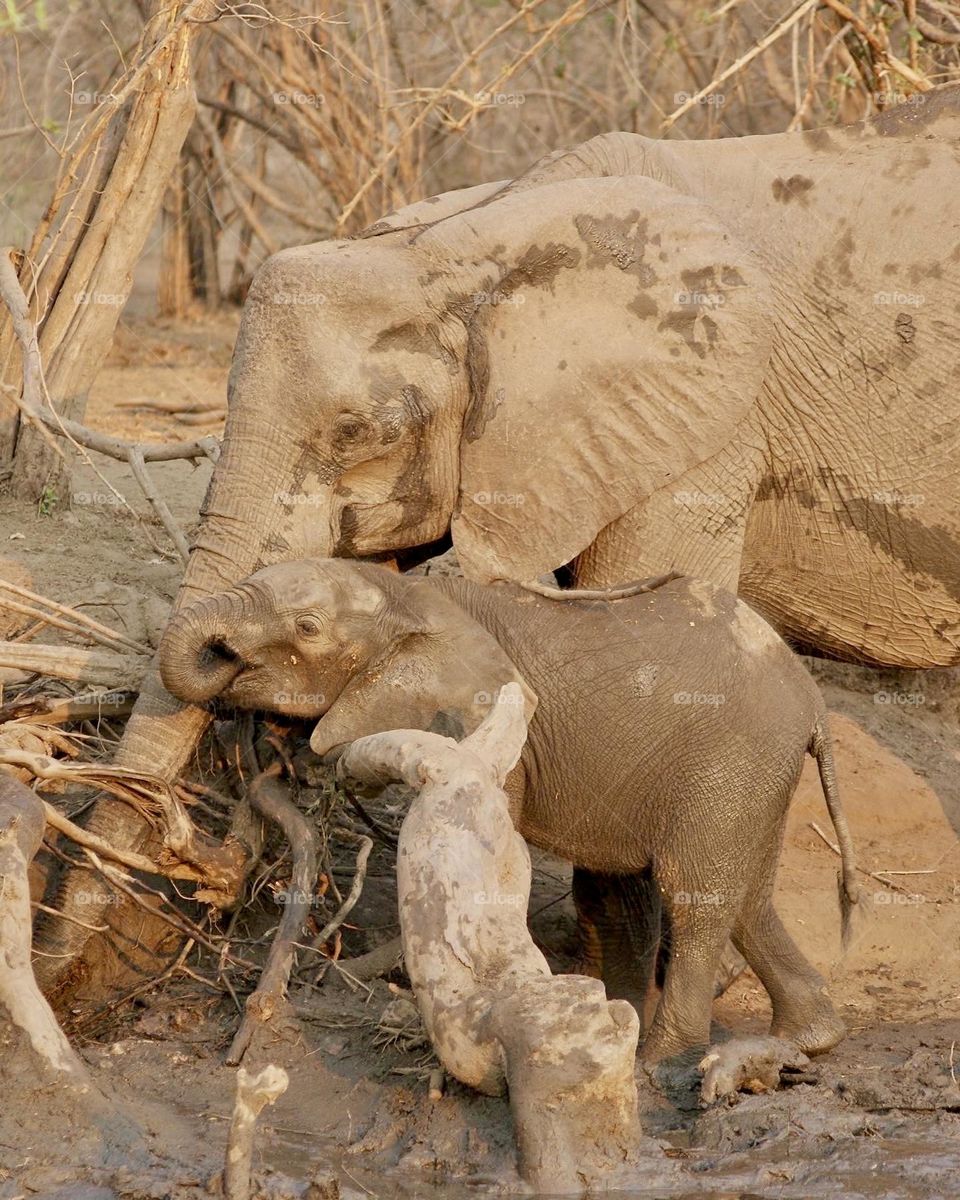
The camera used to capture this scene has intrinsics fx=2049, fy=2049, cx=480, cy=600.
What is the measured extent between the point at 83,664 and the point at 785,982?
216cm

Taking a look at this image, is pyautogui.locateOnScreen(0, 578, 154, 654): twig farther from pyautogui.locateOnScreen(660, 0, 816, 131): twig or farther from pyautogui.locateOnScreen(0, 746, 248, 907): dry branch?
pyautogui.locateOnScreen(660, 0, 816, 131): twig

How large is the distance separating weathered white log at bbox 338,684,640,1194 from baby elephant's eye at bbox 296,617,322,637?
33 centimetres

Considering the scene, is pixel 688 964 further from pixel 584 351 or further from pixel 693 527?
pixel 584 351

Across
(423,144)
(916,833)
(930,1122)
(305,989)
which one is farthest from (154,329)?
(930,1122)

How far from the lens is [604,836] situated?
5.46m

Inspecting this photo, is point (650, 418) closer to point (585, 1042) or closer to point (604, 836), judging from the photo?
point (604, 836)

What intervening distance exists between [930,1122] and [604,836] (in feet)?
3.62

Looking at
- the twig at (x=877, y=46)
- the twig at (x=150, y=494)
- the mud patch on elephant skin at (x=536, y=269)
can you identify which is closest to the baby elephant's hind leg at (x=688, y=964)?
the mud patch on elephant skin at (x=536, y=269)

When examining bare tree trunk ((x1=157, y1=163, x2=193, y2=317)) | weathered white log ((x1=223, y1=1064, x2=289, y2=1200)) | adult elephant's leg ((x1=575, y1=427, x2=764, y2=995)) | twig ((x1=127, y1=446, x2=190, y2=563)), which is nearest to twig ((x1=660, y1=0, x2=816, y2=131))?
adult elephant's leg ((x1=575, y1=427, x2=764, y2=995))

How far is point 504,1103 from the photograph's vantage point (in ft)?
15.2

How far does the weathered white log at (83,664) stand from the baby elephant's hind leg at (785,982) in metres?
1.83

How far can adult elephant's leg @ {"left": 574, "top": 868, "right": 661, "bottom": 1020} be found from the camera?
5.80 m

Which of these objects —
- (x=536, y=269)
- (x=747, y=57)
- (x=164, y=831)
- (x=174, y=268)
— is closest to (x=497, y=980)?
(x=164, y=831)

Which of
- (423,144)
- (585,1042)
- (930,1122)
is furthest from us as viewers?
(423,144)
